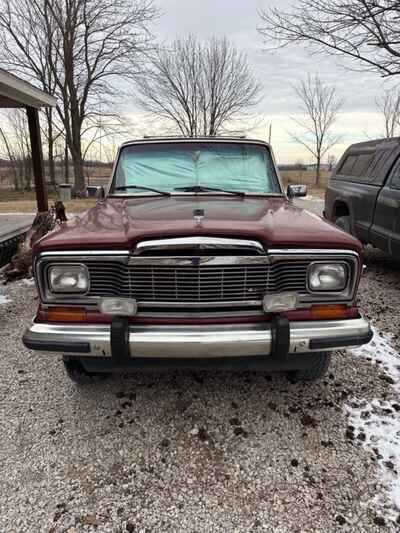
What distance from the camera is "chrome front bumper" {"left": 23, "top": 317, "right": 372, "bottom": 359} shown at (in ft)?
6.47

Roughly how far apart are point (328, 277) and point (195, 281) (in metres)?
0.78

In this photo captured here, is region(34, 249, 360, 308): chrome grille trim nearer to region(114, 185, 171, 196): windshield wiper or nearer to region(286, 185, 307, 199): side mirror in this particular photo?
region(114, 185, 171, 196): windshield wiper

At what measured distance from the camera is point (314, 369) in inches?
102

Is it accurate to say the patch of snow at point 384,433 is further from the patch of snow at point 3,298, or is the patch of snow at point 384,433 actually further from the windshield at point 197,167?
the patch of snow at point 3,298

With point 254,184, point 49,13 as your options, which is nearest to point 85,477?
point 254,184

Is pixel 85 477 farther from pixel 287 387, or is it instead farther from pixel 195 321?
pixel 287 387

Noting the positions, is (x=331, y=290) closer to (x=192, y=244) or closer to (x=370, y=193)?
(x=192, y=244)

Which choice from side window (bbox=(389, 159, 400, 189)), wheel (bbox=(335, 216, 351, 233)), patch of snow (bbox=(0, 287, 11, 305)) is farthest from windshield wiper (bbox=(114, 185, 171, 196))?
wheel (bbox=(335, 216, 351, 233))

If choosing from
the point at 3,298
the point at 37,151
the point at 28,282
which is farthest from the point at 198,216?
the point at 37,151

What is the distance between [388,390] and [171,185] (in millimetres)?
2393

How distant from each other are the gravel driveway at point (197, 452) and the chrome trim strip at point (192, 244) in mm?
1208

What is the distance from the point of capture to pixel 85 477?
6.64ft

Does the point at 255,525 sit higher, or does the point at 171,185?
the point at 171,185

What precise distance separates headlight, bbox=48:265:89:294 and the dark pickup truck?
4.01 meters
